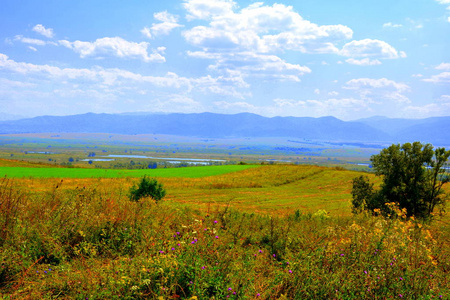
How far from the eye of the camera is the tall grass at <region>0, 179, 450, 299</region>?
4.83 m

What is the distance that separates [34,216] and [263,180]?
45463 millimetres

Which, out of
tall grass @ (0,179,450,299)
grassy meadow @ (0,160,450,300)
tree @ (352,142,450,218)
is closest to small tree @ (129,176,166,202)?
grassy meadow @ (0,160,450,300)

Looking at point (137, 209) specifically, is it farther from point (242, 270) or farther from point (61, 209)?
point (242, 270)

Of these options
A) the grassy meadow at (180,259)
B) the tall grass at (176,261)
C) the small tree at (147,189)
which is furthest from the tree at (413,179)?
the tall grass at (176,261)

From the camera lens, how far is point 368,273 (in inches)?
218

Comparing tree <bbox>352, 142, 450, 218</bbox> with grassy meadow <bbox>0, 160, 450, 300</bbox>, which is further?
tree <bbox>352, 142, 450, 218</bbox>

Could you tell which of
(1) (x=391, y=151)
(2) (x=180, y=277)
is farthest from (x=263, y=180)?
(2) (x=180, y=277)

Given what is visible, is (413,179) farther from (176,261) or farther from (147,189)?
(176,261)

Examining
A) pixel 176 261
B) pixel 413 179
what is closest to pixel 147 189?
pixel 176 261

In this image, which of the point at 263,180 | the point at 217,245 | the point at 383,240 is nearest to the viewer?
the point at 217,245

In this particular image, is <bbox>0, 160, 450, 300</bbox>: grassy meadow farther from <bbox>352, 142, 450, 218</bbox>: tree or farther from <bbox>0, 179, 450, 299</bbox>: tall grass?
<bbox>352, 142, 450, 218</bbox>: tree

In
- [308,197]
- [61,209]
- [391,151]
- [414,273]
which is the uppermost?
[391,151]

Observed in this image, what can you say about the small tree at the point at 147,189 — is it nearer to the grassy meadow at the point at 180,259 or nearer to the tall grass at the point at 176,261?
the grassy meadow at the point at 180,259

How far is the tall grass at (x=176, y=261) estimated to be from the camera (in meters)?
4.83
